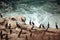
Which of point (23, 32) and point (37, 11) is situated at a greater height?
point (37, 11)

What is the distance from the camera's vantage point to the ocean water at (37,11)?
2160cm

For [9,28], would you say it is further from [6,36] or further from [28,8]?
[28,8]

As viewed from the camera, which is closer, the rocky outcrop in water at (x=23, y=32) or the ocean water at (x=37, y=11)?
the rocky outcrop in water at (x=23, y=32)

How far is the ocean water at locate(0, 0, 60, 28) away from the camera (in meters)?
21.6

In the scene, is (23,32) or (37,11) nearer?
(23,32)

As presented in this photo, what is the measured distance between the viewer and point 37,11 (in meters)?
23.8

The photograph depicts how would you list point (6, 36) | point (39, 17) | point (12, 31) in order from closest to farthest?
1. point (6, 36)
2. point (12, 31)
3. point (39, 17)

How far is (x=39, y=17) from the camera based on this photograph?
22.4 m

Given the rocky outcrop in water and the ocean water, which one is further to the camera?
the ocean water

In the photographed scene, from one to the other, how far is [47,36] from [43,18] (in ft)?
28.0

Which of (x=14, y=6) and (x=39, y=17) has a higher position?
(x=14, y=6)

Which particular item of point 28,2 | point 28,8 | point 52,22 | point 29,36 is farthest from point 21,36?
point 28,2

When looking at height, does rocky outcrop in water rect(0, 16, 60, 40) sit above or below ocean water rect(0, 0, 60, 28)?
below

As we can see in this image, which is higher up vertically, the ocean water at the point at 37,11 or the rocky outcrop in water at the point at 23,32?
the ocean water at the point at 37,11
